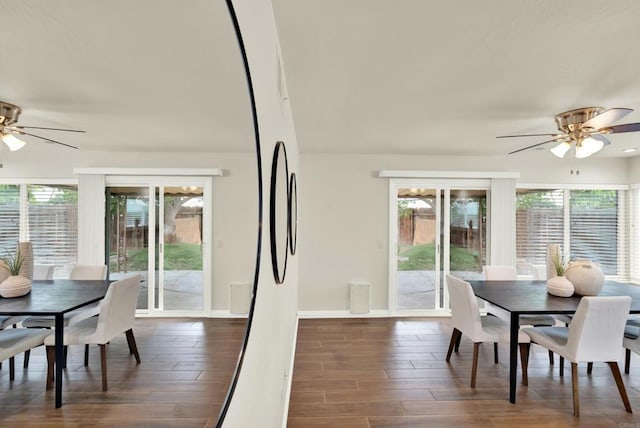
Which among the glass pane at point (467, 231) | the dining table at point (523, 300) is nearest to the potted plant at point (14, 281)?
the dining table at point (523, 300)

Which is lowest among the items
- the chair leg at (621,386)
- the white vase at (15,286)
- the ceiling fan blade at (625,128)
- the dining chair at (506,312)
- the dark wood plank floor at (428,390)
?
the dark wood plank floor at (428,390)

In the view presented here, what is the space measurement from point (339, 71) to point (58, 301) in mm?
2139

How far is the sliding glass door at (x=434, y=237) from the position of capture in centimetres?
498

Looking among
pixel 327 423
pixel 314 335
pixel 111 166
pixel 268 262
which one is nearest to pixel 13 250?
pixel 111 166

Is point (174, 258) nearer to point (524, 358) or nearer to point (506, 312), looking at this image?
point (524, 358)

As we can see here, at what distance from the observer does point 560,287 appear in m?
2.98

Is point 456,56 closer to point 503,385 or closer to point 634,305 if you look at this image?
point 634,305

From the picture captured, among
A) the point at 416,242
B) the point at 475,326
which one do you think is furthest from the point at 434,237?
the point at 475,326

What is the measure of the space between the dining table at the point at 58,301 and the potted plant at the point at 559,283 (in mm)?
3564

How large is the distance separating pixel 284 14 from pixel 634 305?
3.35 meters

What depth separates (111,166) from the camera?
49 centimetres

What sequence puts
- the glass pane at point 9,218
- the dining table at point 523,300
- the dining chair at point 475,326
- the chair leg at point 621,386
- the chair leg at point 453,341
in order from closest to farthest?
the glass pane at point 9,218
the chair leg at point 621,386
the dining table at point 523,300
the dining chair at point 475,326
the chair leg at point 453,341

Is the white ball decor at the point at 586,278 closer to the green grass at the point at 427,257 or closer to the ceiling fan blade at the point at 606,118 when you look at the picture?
the ceiling fan blade at the point at 606,118

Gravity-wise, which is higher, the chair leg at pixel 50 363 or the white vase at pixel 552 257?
the chair leg at pixel 50 363
